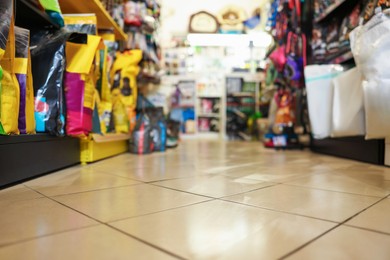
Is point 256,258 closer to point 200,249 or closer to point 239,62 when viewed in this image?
point 200,249

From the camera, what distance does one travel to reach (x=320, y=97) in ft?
6.22

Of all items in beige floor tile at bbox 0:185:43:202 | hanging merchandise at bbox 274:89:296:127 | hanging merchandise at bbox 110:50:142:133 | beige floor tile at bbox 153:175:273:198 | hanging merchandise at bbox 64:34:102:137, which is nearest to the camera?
beige floor tile at bbox 0:185:43:202

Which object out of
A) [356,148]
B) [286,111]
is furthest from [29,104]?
[286,111]

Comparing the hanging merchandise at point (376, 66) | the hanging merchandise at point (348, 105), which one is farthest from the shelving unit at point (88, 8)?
the hanging merchandise at point (348, 105)

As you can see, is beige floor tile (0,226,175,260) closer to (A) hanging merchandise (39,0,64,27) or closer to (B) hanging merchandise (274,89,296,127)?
(A) hanging merchandise (39,0,64,27)

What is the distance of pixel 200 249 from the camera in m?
0.48

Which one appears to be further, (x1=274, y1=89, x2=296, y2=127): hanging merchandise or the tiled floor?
(x1=274, y1=89, x2=296, y2=127): hanging merchandise

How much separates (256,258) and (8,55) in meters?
0.89

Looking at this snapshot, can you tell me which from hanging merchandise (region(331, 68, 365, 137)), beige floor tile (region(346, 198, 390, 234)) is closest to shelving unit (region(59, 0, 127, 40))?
hanging merchandise (region(331, 68, 365, 137))

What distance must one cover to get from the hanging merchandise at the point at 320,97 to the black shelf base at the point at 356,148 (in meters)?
0.10

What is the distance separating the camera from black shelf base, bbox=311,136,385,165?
1451 mm

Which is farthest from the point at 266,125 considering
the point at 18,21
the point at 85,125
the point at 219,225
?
the point at 219,225

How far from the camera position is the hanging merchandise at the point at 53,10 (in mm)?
1100

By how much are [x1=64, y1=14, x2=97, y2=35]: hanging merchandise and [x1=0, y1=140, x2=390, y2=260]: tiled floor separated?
2.38ft
